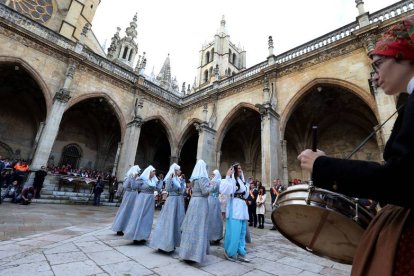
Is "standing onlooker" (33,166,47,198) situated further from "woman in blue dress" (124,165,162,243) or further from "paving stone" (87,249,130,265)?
"paving stone" (87,249,130,265)

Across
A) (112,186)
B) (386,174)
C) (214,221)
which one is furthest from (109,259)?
(112,186)

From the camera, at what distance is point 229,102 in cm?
1525

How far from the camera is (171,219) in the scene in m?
4.31

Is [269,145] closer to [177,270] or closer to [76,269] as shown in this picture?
[177,270]

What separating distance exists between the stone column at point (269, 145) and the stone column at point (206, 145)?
4.08 metres

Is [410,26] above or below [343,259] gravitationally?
above

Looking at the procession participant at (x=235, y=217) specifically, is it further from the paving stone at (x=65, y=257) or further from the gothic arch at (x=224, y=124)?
the gothic arch at (x=224, y=124)

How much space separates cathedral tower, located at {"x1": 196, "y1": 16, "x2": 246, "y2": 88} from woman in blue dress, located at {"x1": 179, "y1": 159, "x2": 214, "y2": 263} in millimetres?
26854

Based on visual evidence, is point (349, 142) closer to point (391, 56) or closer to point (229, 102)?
point (229, 102)

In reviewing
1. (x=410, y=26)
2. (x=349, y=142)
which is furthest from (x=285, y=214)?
(x=349, y=142)

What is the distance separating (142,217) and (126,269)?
1856mm

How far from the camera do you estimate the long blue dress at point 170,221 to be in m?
4.05

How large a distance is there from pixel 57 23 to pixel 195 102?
13.1 metres

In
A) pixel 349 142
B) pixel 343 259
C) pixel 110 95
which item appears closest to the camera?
pixel 343 259
